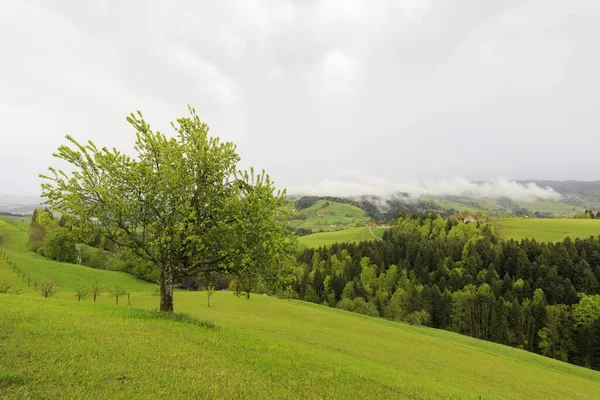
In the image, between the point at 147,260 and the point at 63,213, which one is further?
→ the point at 147,260

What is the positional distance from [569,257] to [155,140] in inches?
6721

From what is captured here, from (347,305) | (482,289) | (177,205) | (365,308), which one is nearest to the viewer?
(177,205)

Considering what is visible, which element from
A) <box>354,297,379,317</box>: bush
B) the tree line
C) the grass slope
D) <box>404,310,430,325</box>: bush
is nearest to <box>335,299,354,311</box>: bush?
the tree line

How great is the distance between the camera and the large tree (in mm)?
21125

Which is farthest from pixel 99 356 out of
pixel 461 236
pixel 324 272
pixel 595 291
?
pixel 461 236

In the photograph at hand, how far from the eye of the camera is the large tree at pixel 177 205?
21125 mm

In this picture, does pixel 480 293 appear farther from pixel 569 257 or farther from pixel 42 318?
pixel 42 318

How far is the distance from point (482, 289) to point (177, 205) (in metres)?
134

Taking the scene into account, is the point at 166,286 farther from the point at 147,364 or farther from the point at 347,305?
the point at 347,305

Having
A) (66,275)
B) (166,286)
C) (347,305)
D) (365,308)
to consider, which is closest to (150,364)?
(166,286)

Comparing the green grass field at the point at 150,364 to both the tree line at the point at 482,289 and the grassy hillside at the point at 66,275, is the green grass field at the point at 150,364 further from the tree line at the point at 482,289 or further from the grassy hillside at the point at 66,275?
the tree line at the point at 482,289

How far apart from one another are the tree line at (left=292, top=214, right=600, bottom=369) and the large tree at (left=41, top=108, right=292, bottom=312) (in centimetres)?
7611

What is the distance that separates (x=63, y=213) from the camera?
20.7 metres

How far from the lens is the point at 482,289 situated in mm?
119625
